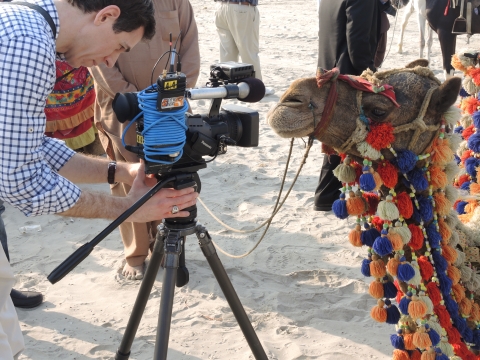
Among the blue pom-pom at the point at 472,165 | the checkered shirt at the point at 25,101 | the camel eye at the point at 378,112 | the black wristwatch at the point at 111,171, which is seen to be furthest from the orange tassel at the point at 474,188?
the checkered shirt at the point at 25,101

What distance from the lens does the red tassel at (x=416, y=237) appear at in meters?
2.57

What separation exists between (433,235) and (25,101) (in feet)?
5.70

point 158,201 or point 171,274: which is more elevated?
point 158,201

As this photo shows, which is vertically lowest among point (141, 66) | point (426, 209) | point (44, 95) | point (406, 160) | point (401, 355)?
point (401, 355)

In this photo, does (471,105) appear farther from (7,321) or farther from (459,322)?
(7,321)

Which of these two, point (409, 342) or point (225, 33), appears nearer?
point (409, 342)

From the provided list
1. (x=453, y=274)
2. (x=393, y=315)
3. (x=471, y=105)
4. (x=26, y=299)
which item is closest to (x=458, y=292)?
(x=453, y=274)

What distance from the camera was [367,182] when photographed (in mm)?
2465

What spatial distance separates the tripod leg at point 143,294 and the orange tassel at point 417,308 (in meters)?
1.10

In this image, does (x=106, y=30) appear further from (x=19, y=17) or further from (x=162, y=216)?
(x=162, y=216)

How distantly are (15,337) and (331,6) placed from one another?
3.51m

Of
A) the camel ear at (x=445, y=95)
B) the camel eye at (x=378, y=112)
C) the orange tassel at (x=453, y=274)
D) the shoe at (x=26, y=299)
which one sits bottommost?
the shoe at (x=26, y=299)

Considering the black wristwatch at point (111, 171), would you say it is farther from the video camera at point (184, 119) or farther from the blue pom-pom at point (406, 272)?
the blue pom-pom at point (406, 272)

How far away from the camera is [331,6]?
15.9 ft
